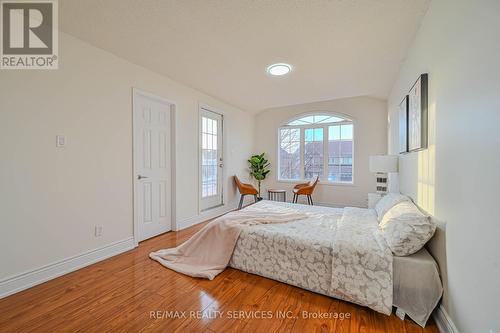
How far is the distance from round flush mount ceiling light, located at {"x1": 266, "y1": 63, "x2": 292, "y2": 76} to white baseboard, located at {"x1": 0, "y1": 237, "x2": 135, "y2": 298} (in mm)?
3037

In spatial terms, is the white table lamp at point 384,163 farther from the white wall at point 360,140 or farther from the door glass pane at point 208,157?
the door glass pane at point 208,157

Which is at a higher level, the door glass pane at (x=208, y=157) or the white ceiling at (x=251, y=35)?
the white ceiling at (x=251, y=35)

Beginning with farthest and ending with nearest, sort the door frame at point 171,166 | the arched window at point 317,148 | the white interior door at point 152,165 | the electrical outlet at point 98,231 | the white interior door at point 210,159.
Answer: the arched window at point 317,148 → the white interior door at point 210,159 → the white interior door at point 152,165 → the door frame at point 171,166 → the electrical outlet at point 98,231

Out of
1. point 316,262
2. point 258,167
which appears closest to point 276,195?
point 258,167

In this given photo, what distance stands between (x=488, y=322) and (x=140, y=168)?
344cm

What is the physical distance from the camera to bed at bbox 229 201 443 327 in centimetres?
153

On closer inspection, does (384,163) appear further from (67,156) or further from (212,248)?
(67,156)

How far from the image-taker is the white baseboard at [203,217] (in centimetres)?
361

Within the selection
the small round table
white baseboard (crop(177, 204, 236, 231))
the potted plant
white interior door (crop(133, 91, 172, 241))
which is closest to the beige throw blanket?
white interior door (crop(133, 91, 172, 241))

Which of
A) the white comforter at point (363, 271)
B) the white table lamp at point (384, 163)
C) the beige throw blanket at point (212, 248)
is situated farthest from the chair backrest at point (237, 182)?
the white comforter at point (363, 271)

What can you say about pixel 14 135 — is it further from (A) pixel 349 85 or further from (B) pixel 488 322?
(A) pixel 349 85

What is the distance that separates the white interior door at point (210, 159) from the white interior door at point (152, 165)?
2.46 ft

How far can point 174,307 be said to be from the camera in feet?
5.58

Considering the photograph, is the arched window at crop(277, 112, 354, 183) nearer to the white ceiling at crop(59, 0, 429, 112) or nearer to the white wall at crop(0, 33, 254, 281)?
the white ceiling at crop(59, 0, 429, 112)
